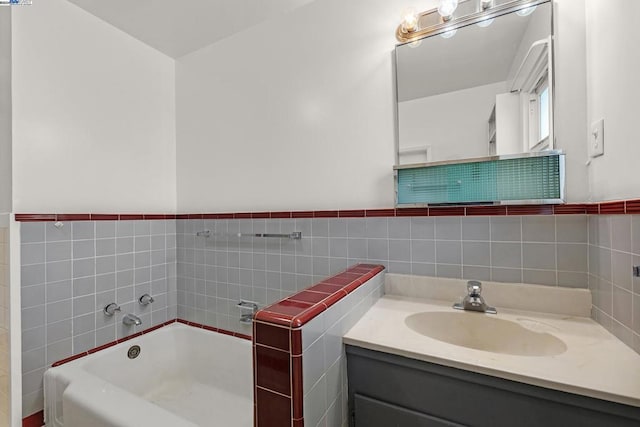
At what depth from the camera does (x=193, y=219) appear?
2.05m

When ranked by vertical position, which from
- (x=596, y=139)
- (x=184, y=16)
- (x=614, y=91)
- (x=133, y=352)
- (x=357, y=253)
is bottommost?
(x=133, y=352)

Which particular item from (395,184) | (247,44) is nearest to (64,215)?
(247,44)

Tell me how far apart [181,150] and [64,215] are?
0.83 meters

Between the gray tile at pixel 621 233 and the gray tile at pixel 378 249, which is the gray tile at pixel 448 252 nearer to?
the gray tile at pixel 378 249

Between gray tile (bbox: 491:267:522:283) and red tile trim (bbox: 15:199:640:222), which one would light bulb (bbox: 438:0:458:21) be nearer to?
red tile trim (bbox: 15:199:640:222)

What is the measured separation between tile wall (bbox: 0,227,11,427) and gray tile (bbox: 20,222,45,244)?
0.19 feet

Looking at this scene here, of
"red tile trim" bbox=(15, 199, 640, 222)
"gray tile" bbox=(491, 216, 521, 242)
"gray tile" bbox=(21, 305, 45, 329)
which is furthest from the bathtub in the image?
"gray tile" bbox=(491, 216, 521, 242)

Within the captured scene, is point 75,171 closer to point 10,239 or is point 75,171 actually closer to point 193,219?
point 10,239

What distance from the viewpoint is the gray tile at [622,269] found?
0.84 metres

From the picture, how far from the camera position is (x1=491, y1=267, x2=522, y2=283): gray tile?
1.21 metres

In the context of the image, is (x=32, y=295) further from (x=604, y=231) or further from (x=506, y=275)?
(x=604, y=231)

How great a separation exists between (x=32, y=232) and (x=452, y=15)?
227 centimetres

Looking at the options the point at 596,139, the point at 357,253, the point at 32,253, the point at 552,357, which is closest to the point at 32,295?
the point at 32,253

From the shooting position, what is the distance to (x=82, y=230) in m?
1.62
